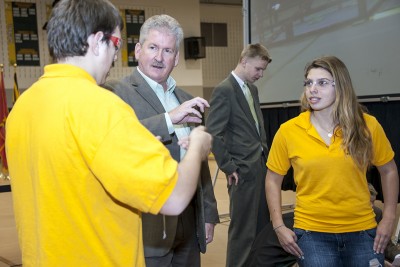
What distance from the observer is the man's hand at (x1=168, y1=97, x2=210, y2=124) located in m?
1.67

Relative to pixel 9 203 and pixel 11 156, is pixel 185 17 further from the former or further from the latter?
pixel 11 156

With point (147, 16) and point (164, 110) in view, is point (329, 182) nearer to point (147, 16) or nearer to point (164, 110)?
point (164, 110)

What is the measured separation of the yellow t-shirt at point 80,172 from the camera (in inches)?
40.3

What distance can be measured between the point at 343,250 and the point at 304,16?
371 cm

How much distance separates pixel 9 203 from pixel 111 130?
6665mm

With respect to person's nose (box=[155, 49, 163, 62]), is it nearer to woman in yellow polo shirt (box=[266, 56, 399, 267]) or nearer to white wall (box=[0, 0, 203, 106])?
woman in yellow polo shirt (box=[266, 56, 399, 267])

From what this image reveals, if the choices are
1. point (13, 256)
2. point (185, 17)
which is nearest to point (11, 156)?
point (13, 256)

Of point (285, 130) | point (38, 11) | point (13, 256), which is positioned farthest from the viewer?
point (38, 11)

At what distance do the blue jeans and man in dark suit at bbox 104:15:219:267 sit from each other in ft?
1.72

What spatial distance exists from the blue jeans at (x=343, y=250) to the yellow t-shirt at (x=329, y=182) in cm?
3

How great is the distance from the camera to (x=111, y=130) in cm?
103

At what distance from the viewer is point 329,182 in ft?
6.54

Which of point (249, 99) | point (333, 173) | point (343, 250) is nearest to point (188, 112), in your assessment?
point (333, 173)

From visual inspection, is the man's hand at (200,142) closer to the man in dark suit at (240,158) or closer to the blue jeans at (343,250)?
the blue jeans at (343,250)
